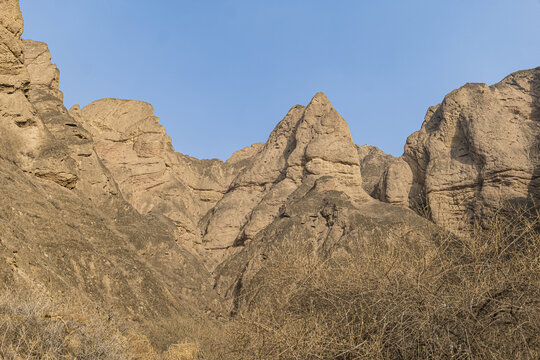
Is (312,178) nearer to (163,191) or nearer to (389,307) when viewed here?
(163,191)

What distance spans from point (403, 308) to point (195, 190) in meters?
37.1

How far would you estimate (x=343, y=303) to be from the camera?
6.20 meters

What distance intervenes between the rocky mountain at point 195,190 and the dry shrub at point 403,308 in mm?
861

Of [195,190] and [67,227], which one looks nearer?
[67,227]

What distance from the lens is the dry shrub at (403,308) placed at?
506 centimetres

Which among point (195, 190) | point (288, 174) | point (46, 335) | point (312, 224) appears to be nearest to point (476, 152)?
point (312, 224)

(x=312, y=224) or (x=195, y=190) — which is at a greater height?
(x=195, y=190)

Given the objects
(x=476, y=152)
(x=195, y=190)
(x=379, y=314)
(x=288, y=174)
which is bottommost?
(x=379, y=314)

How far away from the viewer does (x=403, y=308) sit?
5.45 metres

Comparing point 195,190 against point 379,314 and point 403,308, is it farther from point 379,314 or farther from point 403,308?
point 403,308

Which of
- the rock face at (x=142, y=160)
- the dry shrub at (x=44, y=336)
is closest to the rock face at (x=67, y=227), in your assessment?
the dry shrub at (x=44, y=336)

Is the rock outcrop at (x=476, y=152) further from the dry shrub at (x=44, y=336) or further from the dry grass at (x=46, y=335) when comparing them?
the dry shrub at (x=44, y=336)

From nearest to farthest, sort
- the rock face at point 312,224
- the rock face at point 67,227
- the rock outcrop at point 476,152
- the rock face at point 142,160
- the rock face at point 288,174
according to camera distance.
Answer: the rock face at point 67,227 < the rock face at point 312,224 < the rock outcrop at point 476,152 < the rock face at point 288,174 < the rock face at point 142,160

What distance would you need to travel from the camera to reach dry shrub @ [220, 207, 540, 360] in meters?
5.06
